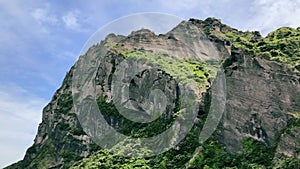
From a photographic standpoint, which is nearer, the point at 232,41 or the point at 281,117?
the point at 281,117

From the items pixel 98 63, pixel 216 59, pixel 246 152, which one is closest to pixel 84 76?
pixel 98 63

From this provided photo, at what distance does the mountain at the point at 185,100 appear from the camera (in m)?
49.6

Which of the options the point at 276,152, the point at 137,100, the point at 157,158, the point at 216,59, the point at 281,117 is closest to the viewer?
the point at 276,152

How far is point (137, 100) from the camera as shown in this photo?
6794 cm

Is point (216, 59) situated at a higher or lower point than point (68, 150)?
higher

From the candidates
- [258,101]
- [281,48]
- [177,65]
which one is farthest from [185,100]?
[177,65]

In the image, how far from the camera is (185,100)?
61.4 m

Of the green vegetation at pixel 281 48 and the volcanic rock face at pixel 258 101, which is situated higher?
the green vegetation at pixel 281 48

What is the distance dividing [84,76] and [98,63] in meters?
3.31

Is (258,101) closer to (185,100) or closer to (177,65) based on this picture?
(185,100)

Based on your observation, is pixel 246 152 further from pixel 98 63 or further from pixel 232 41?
pixel 232 41

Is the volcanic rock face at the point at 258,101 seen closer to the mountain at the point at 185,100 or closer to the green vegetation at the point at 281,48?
the mountain at the point at 185,100

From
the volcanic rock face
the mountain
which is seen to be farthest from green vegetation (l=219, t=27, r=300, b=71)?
the volcanic rock face

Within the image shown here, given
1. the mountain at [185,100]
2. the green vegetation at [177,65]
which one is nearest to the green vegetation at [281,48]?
the mountain at [185,100]
